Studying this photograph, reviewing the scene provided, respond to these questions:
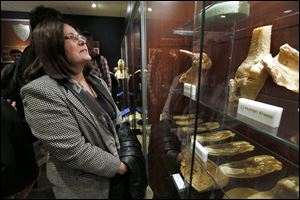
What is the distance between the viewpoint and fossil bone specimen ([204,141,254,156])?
616mm

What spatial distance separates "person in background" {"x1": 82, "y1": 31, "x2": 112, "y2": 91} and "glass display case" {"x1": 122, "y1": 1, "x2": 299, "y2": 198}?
14cm

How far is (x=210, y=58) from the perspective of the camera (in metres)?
0.74

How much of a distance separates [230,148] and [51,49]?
0.71 metres

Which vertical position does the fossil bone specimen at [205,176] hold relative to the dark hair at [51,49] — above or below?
below

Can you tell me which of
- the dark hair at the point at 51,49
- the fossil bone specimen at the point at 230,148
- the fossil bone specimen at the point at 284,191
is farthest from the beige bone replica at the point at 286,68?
the dark hair at the point at 51,49

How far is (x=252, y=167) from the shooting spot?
0.54 metres

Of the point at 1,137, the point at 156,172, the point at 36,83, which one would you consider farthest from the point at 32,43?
the point at 156,172

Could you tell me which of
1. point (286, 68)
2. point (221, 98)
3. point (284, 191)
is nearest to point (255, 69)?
point (286, 68)

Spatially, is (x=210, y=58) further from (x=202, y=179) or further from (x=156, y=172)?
(x=156, y=172)

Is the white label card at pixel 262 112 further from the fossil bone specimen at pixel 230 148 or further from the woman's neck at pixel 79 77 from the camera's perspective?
the woman's neck at pixel 79 77

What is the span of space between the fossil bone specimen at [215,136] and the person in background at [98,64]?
410 millimetres

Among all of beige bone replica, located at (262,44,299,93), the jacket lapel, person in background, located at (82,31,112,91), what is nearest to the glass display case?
Result: beige bone replica, located at (262,44,299,93)

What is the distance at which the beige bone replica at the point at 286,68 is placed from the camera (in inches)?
14.2

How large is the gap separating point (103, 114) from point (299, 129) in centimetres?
52
